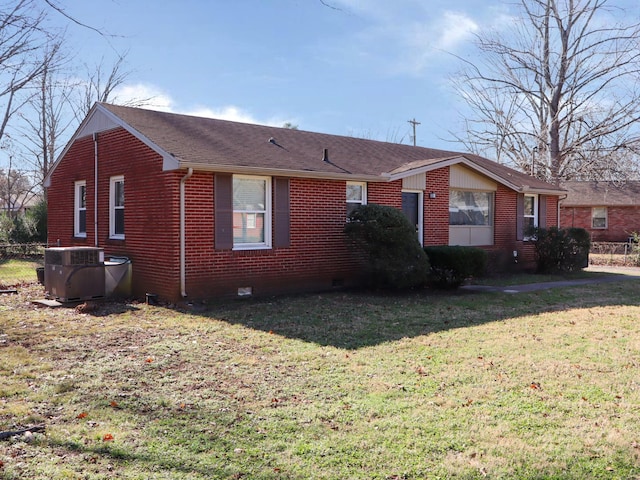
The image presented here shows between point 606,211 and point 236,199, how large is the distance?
1039 inches

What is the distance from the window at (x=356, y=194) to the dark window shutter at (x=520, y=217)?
6.41 m

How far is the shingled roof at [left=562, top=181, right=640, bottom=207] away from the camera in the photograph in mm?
30359

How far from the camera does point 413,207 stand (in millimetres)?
15086

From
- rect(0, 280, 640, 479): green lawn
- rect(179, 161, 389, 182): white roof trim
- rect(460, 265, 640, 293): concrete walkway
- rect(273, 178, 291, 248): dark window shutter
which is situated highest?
rect(179, 161, 389, 182): white roof trim

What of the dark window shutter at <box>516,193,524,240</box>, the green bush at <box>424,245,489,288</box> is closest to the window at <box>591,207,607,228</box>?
the dark window shutter at <box>516,193,524,240</box>

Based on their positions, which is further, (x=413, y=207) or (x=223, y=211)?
(x=413, y=207)

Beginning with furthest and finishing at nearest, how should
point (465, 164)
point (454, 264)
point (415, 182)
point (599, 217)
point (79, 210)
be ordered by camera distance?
1. point (599, 217)
2. point (465, 164)
3. point (415, 182)
4. point (79, 210)
5. point (454, 264)

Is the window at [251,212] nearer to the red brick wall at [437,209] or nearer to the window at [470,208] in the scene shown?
→ the red brick wall at [437,209]

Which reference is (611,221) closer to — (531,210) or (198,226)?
(531,210)

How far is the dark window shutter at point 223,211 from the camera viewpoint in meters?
11.2

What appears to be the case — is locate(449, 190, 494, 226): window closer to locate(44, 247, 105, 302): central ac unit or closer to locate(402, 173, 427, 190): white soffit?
locate(402, 173, 427, 190): white soffit

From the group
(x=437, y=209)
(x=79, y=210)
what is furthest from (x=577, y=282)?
(x=79, y=210)

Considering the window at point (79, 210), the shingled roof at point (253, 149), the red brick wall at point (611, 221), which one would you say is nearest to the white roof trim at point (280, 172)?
the shingled roof at point (253, 149)

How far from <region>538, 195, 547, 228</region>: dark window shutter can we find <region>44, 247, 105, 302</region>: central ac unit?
45.8ft
